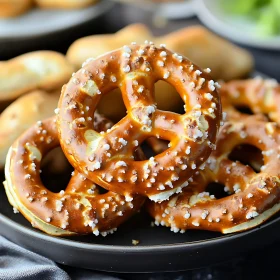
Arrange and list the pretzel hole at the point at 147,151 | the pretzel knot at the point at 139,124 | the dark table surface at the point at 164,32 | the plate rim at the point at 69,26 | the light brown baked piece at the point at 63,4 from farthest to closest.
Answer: the light brown baked piece at the point at 63,4 → the plate rim at the point at 69,26 → the pretzel hole at the point at 147,151 → the dark table surface at the point at 164,32 → the pretzel knot at the point at 139,124

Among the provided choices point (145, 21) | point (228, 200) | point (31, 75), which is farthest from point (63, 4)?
point (228, 200)

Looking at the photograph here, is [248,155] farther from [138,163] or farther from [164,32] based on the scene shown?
[164,32]

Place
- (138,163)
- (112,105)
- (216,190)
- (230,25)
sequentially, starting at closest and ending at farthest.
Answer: (138,163) < (216,190) < (112,105) < (230,25)

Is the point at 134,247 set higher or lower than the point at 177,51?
lower

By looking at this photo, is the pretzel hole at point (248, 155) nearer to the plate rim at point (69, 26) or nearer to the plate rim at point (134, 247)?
the plate rim at point (134, 247)

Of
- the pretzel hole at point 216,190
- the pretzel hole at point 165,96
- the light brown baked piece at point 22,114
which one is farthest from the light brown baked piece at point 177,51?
the pretzel hole at point 216,190

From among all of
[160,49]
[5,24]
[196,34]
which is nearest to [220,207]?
[160,49]

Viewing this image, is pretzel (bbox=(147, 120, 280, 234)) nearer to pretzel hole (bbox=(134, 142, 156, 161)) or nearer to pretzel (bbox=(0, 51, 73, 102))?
pretzel hole (bbox=(134, 142, 156, 161))
